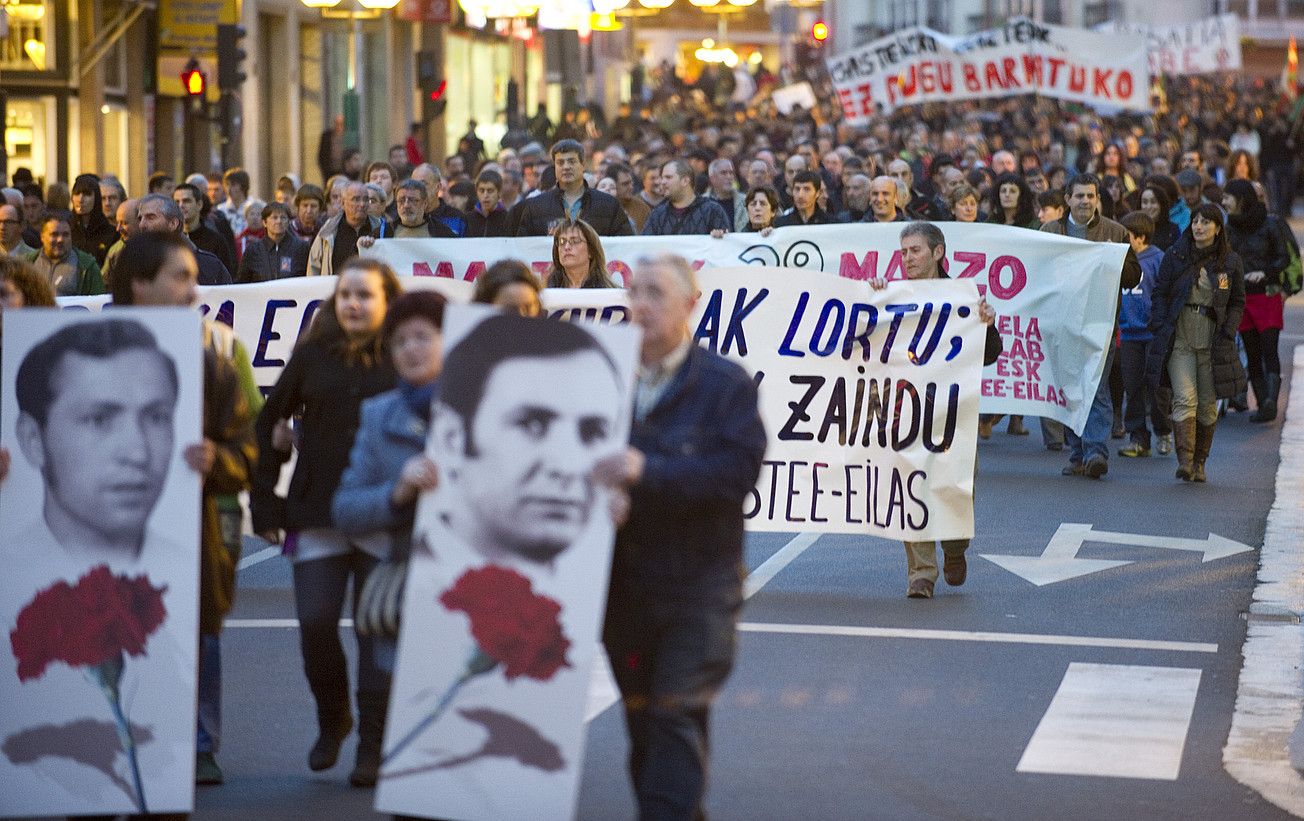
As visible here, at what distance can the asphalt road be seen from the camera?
7.41 metres

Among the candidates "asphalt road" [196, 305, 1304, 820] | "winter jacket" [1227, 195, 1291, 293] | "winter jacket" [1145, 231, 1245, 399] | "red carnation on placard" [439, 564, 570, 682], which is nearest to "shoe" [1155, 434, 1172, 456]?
"winter jacket" [1145, 231, 1245, 399]

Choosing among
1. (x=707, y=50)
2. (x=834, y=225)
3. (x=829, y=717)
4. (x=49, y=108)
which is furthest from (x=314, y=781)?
(x=707, y=50)

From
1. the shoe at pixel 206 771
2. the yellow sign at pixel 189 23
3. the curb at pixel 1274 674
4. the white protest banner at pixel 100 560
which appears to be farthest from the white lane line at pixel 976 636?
the yellow sign at pixel 189 23

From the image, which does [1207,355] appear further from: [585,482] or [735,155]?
[735,155]

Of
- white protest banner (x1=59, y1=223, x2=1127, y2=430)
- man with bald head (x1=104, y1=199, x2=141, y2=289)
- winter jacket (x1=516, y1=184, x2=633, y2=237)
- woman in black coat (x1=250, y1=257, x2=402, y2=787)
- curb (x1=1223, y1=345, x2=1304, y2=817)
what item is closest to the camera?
woman in black coat (x1=250, y1=257, x2=402, y2=787)

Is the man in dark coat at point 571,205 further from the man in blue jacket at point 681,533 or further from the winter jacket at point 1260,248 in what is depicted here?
the man in blue jacket at point 681,533

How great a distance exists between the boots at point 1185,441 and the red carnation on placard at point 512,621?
971cm

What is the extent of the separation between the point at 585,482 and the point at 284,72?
32.1m

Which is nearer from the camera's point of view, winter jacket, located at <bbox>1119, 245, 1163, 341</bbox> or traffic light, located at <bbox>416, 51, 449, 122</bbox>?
winter jacket, located at <bbox>1119, 245, 1163, 341</bbox>

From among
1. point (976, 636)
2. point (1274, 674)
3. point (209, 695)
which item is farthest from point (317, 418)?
point (1274, 674)

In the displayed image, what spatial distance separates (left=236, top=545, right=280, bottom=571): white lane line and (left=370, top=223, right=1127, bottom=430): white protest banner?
2521mm

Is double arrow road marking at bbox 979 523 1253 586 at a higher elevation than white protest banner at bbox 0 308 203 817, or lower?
lower

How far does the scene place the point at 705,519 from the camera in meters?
6.04

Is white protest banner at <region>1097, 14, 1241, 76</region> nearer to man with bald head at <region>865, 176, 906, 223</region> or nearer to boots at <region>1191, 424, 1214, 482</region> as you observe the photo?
man with bald head at <region>865, 176, 906, 223</region>
